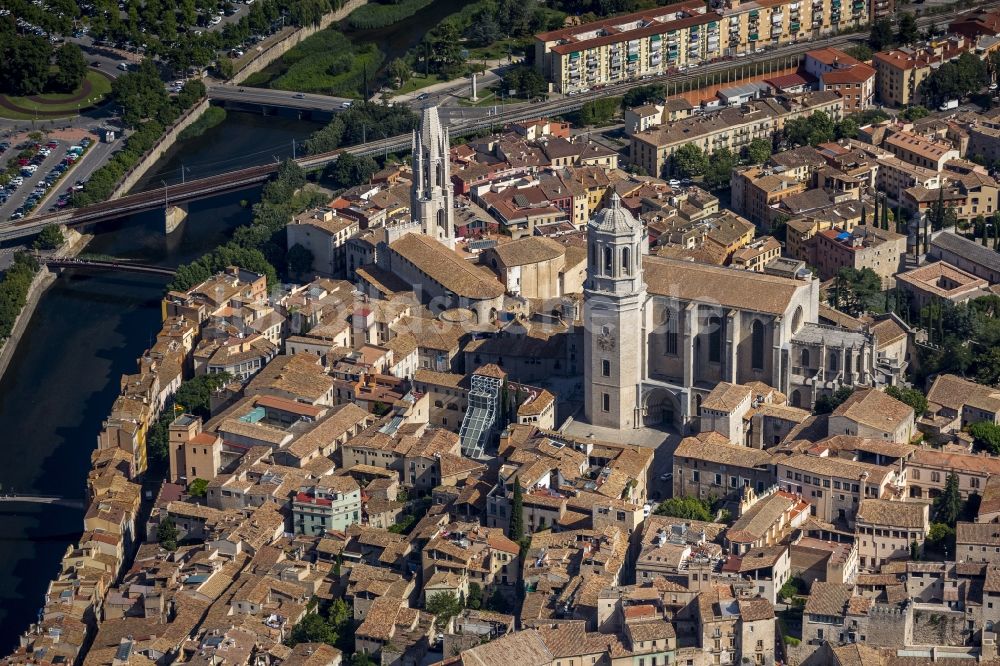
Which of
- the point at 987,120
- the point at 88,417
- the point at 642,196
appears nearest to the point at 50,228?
the point at 88,417

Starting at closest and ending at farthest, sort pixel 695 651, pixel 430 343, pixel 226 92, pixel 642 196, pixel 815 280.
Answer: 1. pixel 695 651
2. pixel 815 280
3. pixel 430 343
4. pixel 642 196
5. pixel 226 92

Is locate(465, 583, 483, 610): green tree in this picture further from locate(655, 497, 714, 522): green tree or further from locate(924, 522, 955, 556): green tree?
locate(924, 522, 955, 556): green tree

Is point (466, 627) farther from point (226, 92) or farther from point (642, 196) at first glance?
point (226, 92)

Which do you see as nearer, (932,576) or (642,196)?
(932,576)

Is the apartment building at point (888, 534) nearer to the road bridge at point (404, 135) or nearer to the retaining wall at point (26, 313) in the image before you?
the retaining wall at point (26, 313)

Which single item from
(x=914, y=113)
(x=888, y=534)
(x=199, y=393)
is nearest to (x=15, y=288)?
(x=199, y=393)

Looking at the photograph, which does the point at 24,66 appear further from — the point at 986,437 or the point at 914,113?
the point at 986,437
